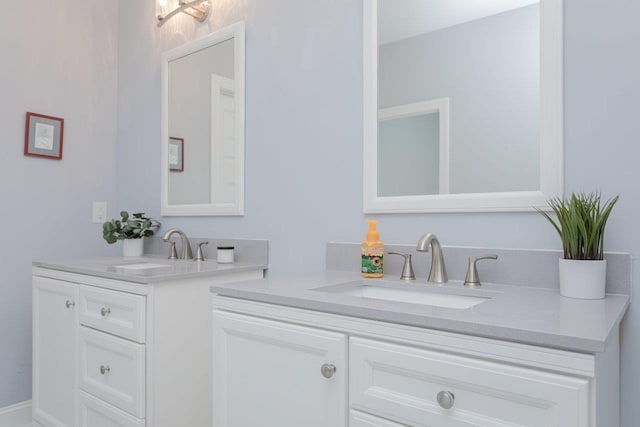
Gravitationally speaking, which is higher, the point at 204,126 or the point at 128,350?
the point at 204,126

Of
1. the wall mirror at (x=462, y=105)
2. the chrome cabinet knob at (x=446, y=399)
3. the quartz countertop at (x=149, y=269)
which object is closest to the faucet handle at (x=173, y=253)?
the quartz countertop at (x=149, y=269)

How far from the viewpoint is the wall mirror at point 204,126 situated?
6.29ft

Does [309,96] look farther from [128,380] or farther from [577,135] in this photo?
[128,380]

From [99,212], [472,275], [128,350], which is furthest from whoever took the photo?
[99,212]

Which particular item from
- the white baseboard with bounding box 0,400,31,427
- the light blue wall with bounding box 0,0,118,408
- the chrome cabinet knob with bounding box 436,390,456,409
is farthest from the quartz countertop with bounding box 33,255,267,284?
the chrome cabinet knob with bounding box 436,390,456,409

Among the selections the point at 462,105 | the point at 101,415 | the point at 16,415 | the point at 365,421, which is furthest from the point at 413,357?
the point at 16,415

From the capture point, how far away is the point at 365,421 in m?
0.91

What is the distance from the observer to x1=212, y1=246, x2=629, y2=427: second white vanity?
70 cm

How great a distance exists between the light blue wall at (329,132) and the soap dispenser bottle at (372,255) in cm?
10

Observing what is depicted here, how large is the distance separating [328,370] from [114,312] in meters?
0.93

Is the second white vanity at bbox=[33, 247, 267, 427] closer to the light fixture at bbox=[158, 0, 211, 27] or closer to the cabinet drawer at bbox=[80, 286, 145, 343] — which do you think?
the cabinet drawer at bbox=[80, 286, 145, 343]

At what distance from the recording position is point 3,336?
2066mm

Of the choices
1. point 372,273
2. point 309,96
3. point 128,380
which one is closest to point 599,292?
point 372,273

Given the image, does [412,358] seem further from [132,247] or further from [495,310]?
[132,247]
